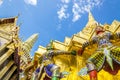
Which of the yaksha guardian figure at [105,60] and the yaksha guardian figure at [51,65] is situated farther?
the yaksha guardian figure at [51,65]

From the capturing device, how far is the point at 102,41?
9766 millimetres

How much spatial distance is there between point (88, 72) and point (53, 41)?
4.01m

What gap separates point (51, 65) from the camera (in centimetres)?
1023

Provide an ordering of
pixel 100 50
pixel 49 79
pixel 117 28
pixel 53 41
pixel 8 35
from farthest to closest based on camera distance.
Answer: pixel 8 35 → pixel 53 41 → pixel 117 28 → pixel 49 79 → pixel 100 50

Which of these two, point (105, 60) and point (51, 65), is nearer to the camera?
point (105, 60)

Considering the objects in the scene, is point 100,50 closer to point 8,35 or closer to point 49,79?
point 49,79

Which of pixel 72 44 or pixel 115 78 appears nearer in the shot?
pixel 115 78

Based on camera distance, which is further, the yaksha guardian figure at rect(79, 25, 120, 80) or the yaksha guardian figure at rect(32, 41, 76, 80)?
the yaksha guardian figure at rect(32, 41, 76, 80)

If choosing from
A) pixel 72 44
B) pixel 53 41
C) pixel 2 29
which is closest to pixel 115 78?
pixel 72 44

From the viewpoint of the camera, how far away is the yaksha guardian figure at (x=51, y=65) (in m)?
9.55

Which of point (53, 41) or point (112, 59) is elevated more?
point (53, 41)

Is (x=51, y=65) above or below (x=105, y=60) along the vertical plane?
below

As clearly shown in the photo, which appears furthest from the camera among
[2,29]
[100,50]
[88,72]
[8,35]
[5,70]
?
[2,29]

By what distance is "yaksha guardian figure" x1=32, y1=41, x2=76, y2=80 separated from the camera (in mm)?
9549
